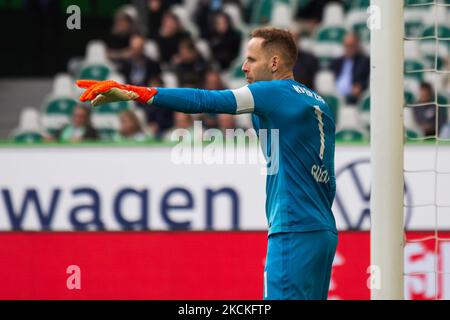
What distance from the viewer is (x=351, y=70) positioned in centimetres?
1017

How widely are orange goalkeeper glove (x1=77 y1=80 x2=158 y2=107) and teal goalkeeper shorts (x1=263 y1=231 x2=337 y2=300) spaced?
90cm

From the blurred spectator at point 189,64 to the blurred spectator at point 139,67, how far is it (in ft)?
0.77

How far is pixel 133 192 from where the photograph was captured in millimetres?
7750

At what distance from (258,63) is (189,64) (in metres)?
5.61

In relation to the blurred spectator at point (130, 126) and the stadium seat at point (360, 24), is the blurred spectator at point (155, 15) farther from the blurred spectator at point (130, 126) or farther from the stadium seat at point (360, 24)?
the blurred spectator at point (130, 126)

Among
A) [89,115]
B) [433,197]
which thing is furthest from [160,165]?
[433,197]

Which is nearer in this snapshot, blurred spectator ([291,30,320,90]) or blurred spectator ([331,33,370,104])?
blurred spectator ([291,30,320,90])

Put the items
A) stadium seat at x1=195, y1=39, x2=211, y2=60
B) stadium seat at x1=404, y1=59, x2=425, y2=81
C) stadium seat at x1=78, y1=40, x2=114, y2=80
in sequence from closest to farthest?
1. stadium seat at x1=404, y1=59, x2=425, y2=81
2. stadium seat at x1=78, y1=40, x2=114, y2=80
3. stadium seat at x1=195, y1=39, x2=211, y2=60

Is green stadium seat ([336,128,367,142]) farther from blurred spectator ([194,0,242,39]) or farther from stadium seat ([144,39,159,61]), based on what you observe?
blurred spectator ([194,0,242,39])

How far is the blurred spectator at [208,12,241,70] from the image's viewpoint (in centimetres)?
1084

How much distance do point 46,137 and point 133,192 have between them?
5.05ft

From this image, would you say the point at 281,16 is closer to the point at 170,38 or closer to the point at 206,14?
the point at 206,14

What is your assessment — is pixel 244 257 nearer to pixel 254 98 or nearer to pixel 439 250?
pixel 439 250

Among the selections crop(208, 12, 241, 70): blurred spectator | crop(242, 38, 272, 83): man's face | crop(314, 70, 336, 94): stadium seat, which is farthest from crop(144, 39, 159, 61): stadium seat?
crop(242, 38, 272, 83): man's face
